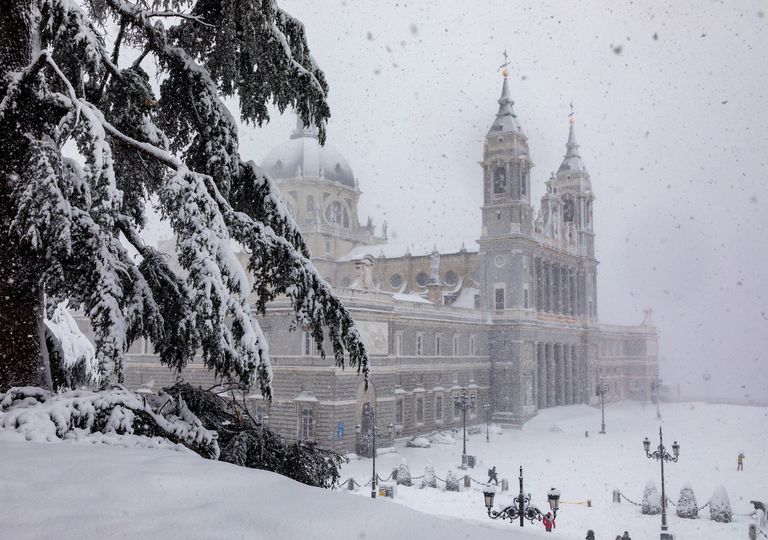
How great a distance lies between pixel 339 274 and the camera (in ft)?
180

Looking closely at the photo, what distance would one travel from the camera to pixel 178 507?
353 cm

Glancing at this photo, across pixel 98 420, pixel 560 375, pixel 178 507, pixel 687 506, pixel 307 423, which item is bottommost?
pixel 687 506

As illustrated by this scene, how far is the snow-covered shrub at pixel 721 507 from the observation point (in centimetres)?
2275

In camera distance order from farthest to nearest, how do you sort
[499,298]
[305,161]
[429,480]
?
[305,161] < [499,298] < [429,480]

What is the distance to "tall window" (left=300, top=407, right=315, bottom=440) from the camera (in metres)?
31.8

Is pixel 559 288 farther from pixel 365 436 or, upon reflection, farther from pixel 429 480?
pixel 429 480

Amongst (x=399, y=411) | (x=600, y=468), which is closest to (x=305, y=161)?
(x=399, y=411)

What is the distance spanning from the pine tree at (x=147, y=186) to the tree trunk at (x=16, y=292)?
0.04ft

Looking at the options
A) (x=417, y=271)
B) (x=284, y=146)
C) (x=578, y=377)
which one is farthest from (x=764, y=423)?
(x=284, y=146)

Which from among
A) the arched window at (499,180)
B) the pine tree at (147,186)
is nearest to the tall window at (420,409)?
the arched window at (499,180)

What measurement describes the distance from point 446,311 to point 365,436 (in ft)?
44.6

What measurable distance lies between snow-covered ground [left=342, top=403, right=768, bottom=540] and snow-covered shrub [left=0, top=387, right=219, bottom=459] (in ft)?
21.3

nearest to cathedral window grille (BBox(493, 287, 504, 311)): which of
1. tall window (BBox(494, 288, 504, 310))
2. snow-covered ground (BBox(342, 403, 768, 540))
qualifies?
tall window (BBox(494, 288, 504, 310))

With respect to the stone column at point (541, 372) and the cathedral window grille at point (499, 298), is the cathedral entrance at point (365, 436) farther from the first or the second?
the stone column at point (541, 372)
